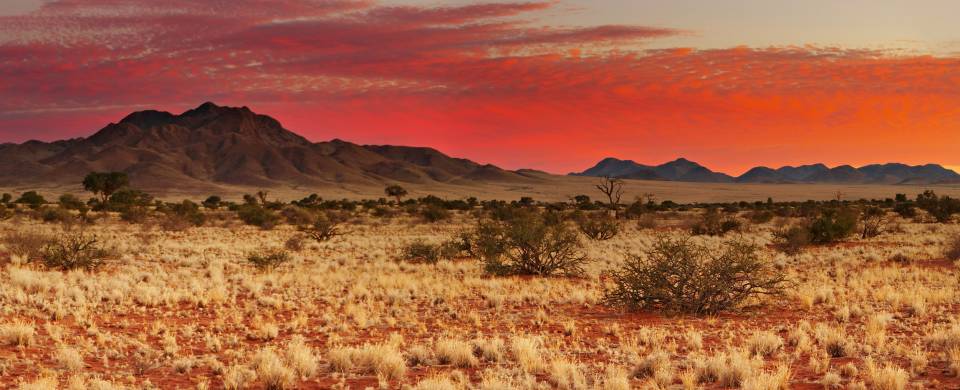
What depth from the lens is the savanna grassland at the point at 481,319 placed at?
9.80 m

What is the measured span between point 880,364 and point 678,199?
156525mm

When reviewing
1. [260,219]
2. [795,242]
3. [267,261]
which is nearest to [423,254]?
[267,261]

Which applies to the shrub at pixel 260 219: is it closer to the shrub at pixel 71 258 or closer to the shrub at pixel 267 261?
the shrub at pixel 267 261

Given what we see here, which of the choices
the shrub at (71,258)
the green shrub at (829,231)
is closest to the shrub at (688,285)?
the shrub at (71,258)

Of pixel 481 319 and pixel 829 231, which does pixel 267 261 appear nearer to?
pixel 481 319

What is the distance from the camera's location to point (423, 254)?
27516 millimetres

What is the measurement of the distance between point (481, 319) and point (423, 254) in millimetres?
12838

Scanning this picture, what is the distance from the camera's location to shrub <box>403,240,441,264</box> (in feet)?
89.2

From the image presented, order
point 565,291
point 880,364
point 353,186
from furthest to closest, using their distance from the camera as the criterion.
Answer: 1. point 353,186
2. point 565,291
3. point 880,364

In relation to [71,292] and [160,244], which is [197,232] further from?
[71,292]

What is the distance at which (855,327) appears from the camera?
13.4m

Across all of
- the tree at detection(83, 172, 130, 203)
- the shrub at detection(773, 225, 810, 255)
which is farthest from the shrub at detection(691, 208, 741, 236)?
the tree at detection(83, 172, 130, 203)

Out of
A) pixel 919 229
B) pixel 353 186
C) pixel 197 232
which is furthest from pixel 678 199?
pixel 197 232

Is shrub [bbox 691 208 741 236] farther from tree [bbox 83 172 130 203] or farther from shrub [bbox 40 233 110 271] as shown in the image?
tree [bbox 83 172 130 203]
